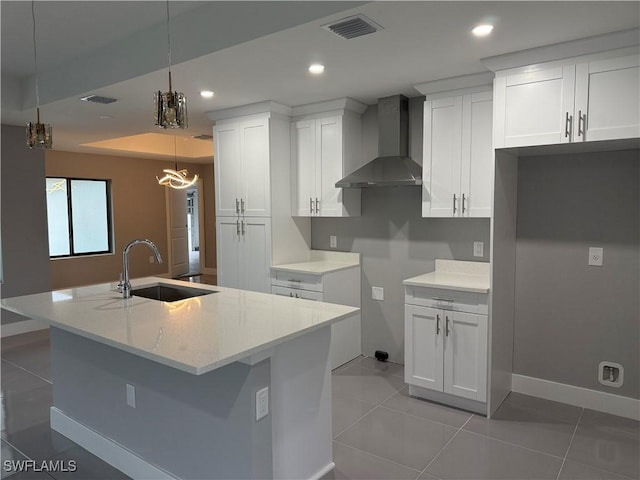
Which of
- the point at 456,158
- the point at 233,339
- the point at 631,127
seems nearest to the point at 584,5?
the point at 631,127

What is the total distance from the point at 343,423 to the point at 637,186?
101 inches

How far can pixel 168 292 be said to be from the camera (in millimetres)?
3334

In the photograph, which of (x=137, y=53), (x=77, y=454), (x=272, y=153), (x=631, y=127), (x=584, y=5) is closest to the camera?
(x=584, y=5)

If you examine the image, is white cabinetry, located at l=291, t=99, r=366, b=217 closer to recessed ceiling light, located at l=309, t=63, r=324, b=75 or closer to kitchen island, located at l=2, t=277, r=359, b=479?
recessed ceiling light, located at l=309, t=63, r=324, b=75

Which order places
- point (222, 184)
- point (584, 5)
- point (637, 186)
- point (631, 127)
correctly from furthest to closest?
1. point (222, 184)
2. point (637, 186)
3. point (631, 127)
4. point (584, 5)

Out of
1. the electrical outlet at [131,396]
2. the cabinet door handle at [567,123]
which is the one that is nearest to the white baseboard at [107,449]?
the electrical outlet at [131,396]

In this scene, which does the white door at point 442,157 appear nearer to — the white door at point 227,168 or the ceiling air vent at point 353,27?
the ceiling air vent at point 353,27

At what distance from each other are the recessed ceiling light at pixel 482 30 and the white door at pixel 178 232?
7.27 m

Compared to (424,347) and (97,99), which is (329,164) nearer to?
(424,347)

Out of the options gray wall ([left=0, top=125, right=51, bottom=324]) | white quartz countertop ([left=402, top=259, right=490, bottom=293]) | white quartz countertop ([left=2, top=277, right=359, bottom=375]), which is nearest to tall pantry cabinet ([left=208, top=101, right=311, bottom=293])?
white quartz countertop ([left=2, top=277, right=359, bottom=375])

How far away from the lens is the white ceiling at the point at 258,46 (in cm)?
226

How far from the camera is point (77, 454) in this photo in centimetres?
267

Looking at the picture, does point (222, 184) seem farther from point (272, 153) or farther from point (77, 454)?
point (77, 454)

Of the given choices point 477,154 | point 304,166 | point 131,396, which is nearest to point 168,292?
point 131,396
